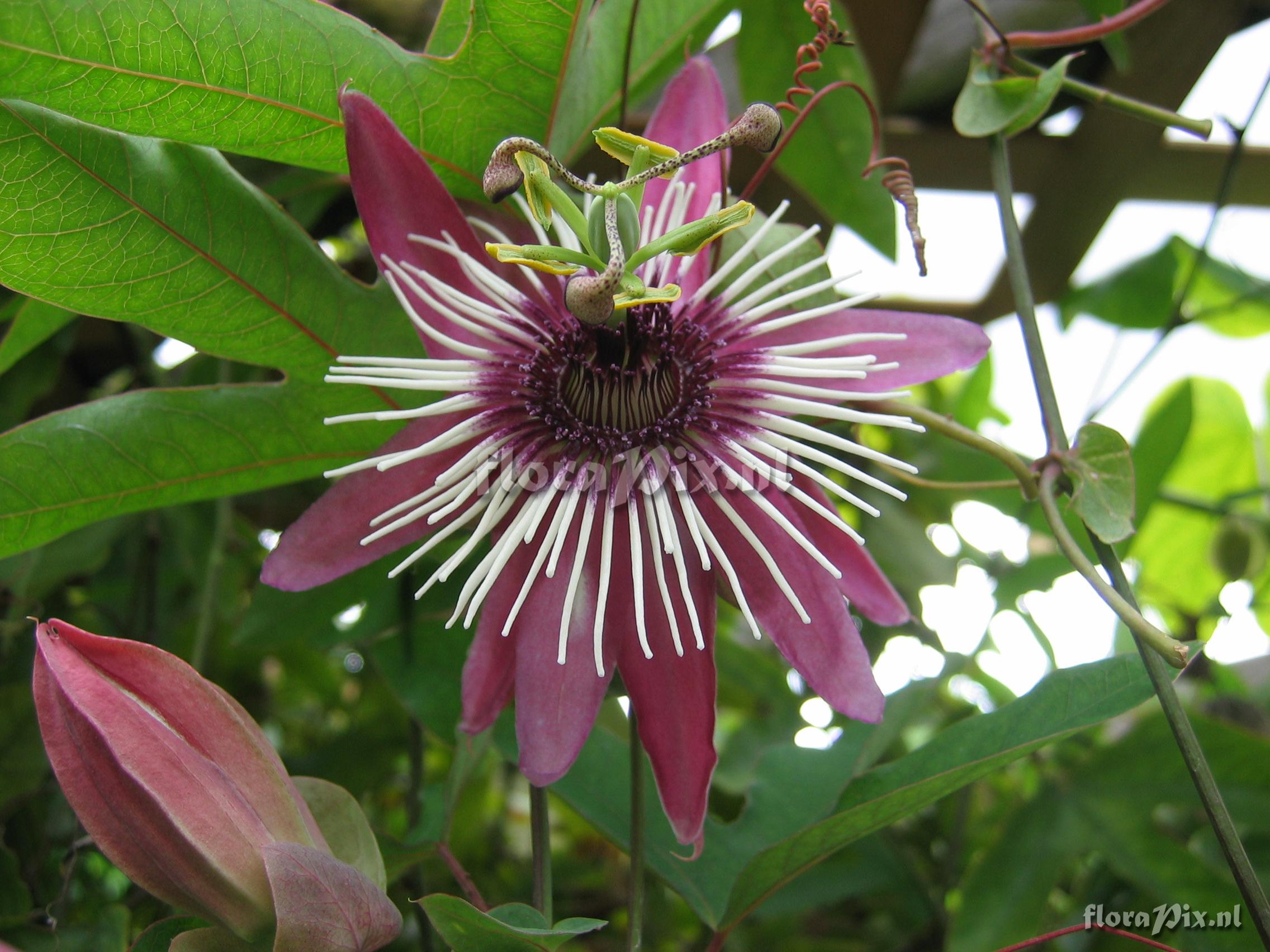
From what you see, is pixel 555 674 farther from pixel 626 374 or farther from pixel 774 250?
pixel 774 250

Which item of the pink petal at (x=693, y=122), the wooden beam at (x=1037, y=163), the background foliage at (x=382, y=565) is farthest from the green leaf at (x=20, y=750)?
the wooden beam at (x=1037, y=163)

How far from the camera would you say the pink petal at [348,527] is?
79cm

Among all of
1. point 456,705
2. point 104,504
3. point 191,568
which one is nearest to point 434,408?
point 104,504

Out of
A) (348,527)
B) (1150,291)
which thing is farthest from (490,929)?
(1150,291)

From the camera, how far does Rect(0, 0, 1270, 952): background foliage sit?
750mm

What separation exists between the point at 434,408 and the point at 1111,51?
0.93 metres

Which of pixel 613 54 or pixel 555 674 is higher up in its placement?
pixel 613 54

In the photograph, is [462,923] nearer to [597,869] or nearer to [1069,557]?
[1069,557]

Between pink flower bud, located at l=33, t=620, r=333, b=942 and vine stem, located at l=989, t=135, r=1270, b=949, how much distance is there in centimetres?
61

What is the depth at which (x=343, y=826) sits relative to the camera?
73 cm

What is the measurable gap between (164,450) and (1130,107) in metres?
0.90

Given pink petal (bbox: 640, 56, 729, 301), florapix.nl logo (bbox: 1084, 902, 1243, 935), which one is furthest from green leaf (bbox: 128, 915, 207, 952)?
florapix.nl logo (bbox: 1084, 902, 1243, 935)

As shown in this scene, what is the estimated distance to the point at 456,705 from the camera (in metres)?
1.05

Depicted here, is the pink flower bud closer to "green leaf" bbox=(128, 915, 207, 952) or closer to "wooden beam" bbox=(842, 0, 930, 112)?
"green leaf" bbox=(128, 915, 207, 952)
